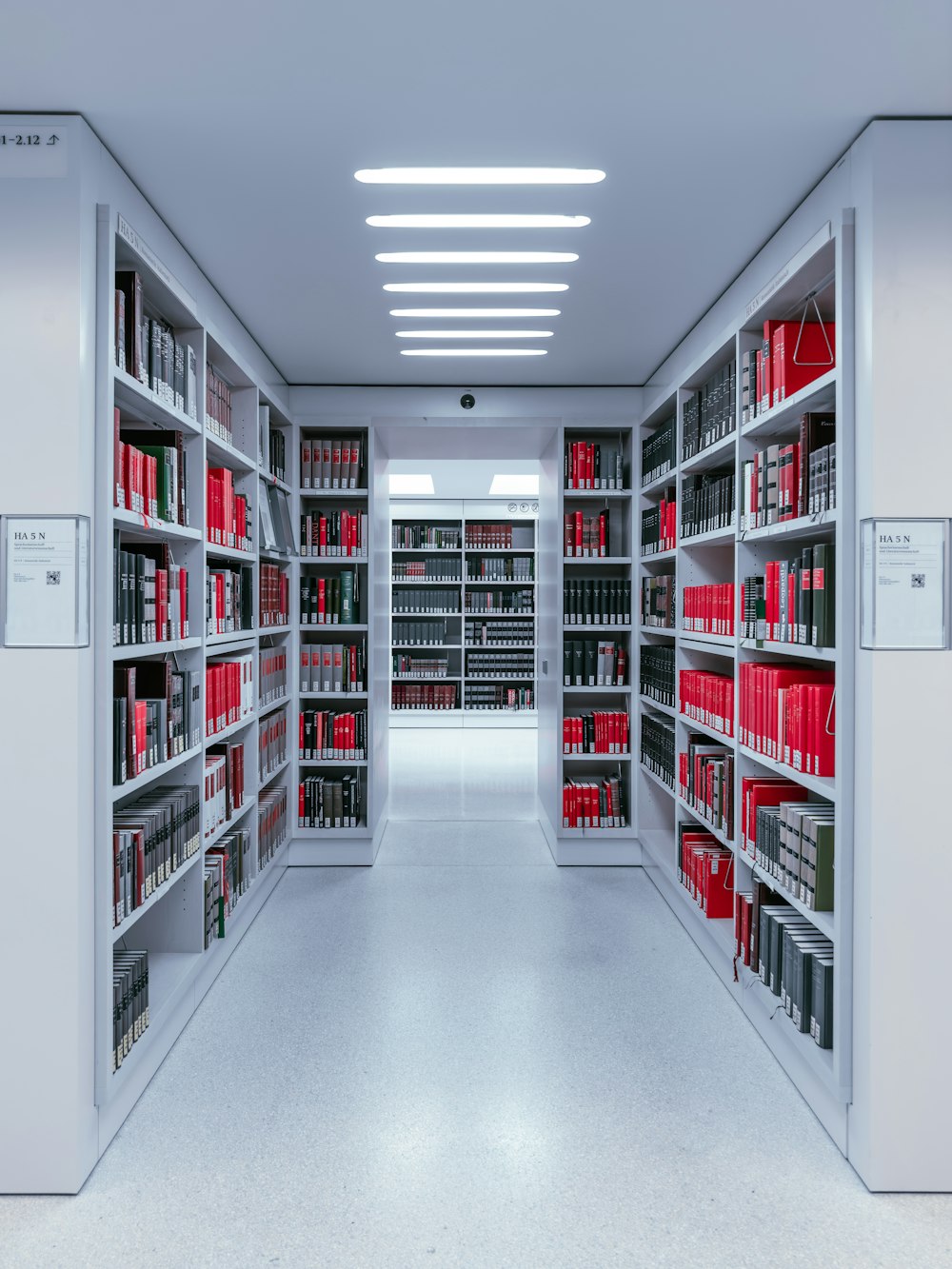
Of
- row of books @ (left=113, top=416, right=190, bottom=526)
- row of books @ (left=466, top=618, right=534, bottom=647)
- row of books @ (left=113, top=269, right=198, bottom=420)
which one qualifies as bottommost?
row of books @ (left=466, top=618, right=534, bottom=647)

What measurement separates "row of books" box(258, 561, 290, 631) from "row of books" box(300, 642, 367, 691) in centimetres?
26

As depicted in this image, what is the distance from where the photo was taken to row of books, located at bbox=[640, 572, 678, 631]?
4219mm

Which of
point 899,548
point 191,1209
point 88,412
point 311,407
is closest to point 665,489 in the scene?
point 311,407

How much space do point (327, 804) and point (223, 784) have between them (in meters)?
1.33

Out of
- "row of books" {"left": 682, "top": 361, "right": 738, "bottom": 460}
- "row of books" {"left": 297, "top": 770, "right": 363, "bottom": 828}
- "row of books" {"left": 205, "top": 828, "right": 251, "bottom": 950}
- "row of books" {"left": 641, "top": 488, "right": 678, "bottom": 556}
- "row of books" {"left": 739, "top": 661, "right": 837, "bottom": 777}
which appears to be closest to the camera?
"row of books" {"left": 739, "top": 661, "right": 837, "bottom": 777}

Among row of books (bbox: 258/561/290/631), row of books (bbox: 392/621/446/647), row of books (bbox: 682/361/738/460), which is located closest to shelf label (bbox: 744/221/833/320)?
row of books (bbox: 682/361/738/460)

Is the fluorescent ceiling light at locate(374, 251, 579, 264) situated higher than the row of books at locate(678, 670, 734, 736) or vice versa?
the fluorescent ceiling light at locate(374, 251, 579, 264)

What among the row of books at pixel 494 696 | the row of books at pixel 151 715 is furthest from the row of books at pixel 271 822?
the row of books at pixel 494 696

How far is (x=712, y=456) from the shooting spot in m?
3.50

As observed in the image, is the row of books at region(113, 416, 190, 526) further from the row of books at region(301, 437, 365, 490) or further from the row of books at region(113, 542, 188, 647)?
the row of books at region(301, 437, 365, 490)

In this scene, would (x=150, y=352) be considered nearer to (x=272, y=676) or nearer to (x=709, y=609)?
(x=272, y=676)

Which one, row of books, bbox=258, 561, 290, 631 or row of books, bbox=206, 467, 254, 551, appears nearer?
row of books, bbox=206, 467, 254, 551

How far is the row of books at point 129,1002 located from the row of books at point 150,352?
1708 mm

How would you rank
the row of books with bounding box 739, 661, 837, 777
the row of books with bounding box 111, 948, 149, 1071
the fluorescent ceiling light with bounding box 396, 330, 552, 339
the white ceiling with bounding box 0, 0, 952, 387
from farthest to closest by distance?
the fluorescent ceiling light with bounding box 396, 330, 552, 339 → the row of books with bounding box 739, 661, 837, 777 → the row of books with bounding box 111, 948, 149, 1071 → the white ceiling with bounding box 0, 0, 952, 387
